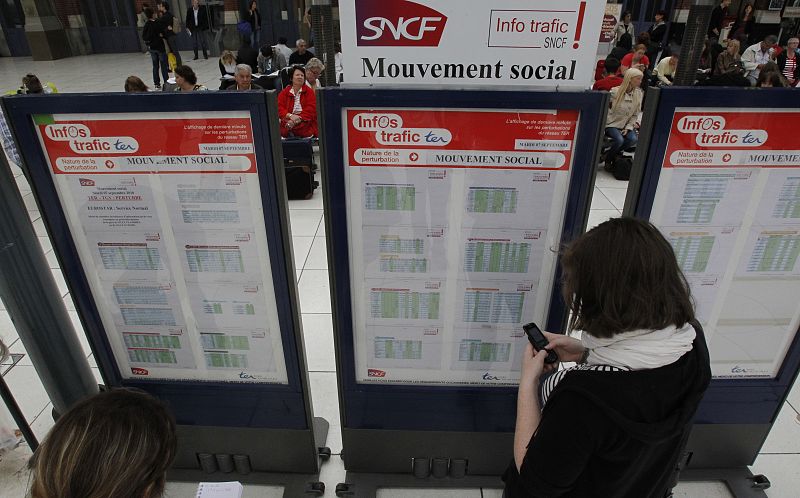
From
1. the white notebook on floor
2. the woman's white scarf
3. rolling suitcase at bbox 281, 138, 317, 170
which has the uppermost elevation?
the woman's white scarf

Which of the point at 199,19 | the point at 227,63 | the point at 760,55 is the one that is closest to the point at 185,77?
the point at 227,63

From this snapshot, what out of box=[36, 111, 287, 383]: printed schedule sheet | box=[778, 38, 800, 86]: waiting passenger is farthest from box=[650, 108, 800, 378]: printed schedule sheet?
box=[778, 38, 800, 86]: waiting passenger

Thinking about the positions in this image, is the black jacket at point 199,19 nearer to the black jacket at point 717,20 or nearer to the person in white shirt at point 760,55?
the black jacket at point 717,20

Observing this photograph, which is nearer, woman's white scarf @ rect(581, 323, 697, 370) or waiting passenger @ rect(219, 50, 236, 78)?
woman's white scarf @ rect(581, 323, 697, 370)

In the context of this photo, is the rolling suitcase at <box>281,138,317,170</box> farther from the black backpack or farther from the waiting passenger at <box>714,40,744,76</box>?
the waiting passenger at <box>714,40,744,76</box>

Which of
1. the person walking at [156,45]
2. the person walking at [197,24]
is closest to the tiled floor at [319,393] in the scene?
the person walking at [156,45]

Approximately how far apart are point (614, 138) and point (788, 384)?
4.87m

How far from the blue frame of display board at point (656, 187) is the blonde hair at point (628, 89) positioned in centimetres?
503

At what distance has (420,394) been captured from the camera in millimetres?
2193

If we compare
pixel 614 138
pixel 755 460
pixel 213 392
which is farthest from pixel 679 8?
pixel 213 392

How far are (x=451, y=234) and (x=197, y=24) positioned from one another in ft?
61.4

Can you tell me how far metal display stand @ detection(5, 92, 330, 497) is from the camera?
162cm

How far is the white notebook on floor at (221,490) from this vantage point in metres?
1.82

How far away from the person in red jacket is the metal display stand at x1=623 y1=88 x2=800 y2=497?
5.05 m
